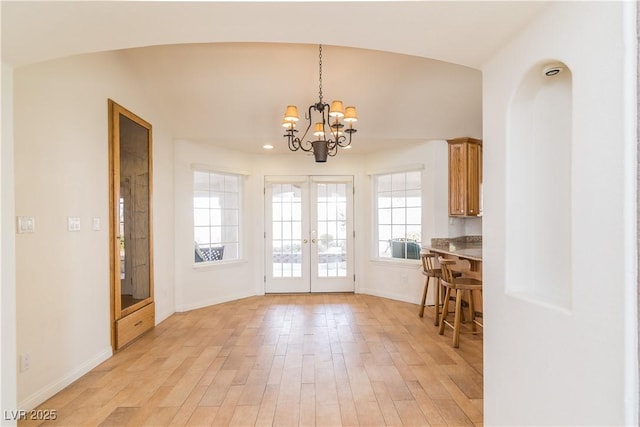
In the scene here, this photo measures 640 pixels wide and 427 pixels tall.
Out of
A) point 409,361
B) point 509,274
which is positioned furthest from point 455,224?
point 509,274

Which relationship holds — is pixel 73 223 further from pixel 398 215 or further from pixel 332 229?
pixel 398 215

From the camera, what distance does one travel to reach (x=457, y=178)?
16.0ft

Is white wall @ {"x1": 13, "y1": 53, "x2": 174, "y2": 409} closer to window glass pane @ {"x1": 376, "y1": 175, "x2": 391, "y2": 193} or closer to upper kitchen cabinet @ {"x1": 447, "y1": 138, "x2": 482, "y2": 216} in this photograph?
window glass pane @ {"x1": 376, "y1": 175, "x2": 391, "y2": 193}

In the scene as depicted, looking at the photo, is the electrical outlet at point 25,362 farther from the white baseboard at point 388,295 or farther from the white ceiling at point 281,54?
the white baseboard at point 388,295

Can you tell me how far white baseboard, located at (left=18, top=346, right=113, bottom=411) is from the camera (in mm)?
2310

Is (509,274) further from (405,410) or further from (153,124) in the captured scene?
(153,124)

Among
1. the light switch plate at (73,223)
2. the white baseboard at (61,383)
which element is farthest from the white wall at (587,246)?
the light switch plate at (73,223)

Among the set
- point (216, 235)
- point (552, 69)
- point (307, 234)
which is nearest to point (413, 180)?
point (307, 234)

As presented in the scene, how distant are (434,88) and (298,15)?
3.14 metres

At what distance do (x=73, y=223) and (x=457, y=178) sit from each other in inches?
179

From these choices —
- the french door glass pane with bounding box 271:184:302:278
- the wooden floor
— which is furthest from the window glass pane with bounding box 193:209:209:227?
the wooden floor

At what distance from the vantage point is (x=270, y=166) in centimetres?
577

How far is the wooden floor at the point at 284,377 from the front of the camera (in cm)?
223

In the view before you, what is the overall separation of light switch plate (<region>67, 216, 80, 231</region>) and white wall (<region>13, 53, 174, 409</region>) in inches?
1.8
